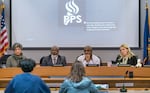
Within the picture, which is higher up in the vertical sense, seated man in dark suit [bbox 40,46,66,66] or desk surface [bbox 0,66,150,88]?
seated man in dark suit [bbox 40,46,66,66]

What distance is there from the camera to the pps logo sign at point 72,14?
400 inches

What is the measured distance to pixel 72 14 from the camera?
33.3 feet

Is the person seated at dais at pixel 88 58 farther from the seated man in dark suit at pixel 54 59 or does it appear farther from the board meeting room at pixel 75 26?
the board meeting room at pixel 75 26

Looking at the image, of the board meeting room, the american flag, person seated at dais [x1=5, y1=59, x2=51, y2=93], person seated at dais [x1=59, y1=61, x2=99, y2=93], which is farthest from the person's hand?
person seated at dais [x1=5, y1=59, x2=51, y2=93]

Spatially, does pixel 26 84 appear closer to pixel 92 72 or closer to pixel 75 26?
pixel 92 72

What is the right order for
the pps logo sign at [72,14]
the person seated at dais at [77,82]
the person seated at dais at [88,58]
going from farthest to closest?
the pps logo sign at [72,14], the person seated at dais at [88,58], the person seated at dais at [77,82]

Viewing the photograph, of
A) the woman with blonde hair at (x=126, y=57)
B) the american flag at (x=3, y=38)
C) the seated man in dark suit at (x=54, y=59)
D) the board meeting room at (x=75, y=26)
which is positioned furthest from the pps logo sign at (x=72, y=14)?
the woman with blonde hair at (x=126, y=57)

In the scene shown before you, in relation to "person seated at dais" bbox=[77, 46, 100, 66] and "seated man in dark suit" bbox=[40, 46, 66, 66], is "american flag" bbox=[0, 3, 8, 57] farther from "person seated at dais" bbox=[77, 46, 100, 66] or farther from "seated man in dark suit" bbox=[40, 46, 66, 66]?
"person seated at dais" bbox=[77, 46, 100, 66]

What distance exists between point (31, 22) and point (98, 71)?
354 centimetres

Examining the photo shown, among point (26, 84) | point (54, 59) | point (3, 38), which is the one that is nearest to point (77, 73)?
point (26, 84)

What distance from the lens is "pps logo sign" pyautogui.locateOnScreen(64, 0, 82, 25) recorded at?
33.3 feet

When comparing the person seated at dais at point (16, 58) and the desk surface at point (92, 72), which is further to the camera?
the person seated at dais at point (16, 58)

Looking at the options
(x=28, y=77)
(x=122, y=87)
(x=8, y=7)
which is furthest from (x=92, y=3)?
(x=28, y=77)

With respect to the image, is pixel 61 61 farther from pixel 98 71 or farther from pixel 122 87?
pixel 122 87
